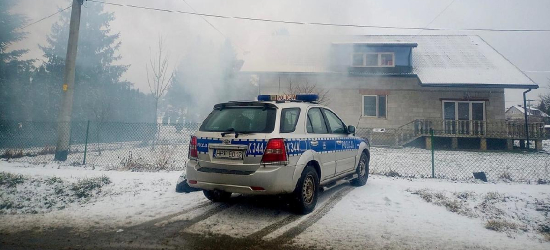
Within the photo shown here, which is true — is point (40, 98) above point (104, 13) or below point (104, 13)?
below

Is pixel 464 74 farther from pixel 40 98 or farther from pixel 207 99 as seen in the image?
pixel 207 99

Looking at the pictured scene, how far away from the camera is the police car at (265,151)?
3508 mm

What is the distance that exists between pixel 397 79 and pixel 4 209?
16.9 meters

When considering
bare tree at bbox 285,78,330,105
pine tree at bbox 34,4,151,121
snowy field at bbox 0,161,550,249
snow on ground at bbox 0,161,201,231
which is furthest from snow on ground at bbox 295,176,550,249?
pine tree at bbox 34,4,151,121

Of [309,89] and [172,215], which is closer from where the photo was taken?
[172,215]

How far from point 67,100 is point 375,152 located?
39.5ft

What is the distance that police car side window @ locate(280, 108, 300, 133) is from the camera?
3744 mm

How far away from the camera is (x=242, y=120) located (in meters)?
3.90

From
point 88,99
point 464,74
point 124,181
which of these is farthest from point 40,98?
point 464,74

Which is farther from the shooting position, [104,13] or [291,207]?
[104,13]

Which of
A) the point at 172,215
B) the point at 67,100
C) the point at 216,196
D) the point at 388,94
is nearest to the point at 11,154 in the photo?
the point at 67,100

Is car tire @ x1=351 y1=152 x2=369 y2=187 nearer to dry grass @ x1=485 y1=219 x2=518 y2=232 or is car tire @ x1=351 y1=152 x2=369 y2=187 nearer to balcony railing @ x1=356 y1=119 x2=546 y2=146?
dry grass @ x1=485 y1=219 x2=518 y2=232

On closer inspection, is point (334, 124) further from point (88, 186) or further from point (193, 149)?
point (88, 186)

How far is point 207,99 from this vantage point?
1499 inches
